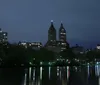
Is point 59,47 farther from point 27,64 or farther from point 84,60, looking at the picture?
point 27,64

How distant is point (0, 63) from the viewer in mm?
82875

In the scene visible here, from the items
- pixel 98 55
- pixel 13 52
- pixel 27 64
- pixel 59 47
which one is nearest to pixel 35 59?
pixel 27 64

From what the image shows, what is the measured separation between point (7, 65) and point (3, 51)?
19.7ft

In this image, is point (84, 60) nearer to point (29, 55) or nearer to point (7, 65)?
point (29, 55)

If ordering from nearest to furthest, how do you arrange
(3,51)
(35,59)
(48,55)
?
(3,51) < (35,59) < (48,55)

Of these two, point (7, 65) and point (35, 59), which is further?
point (35, 59)

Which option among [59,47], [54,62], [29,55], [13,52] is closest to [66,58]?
[54,62]

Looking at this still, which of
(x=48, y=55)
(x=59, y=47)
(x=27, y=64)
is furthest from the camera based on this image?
(x=59, y=47)


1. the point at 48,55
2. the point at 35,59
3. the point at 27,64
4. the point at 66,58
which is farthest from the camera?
the point at 66,58

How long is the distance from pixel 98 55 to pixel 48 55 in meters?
58.0

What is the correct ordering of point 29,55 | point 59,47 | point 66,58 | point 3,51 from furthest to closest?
1. point 59,47
2. point 66,58
3. point 29,55
4. point 3,51

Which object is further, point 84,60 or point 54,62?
point 84,60

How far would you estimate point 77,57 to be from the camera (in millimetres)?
167375

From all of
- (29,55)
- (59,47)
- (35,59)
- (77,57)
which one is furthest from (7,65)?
(59,47)
